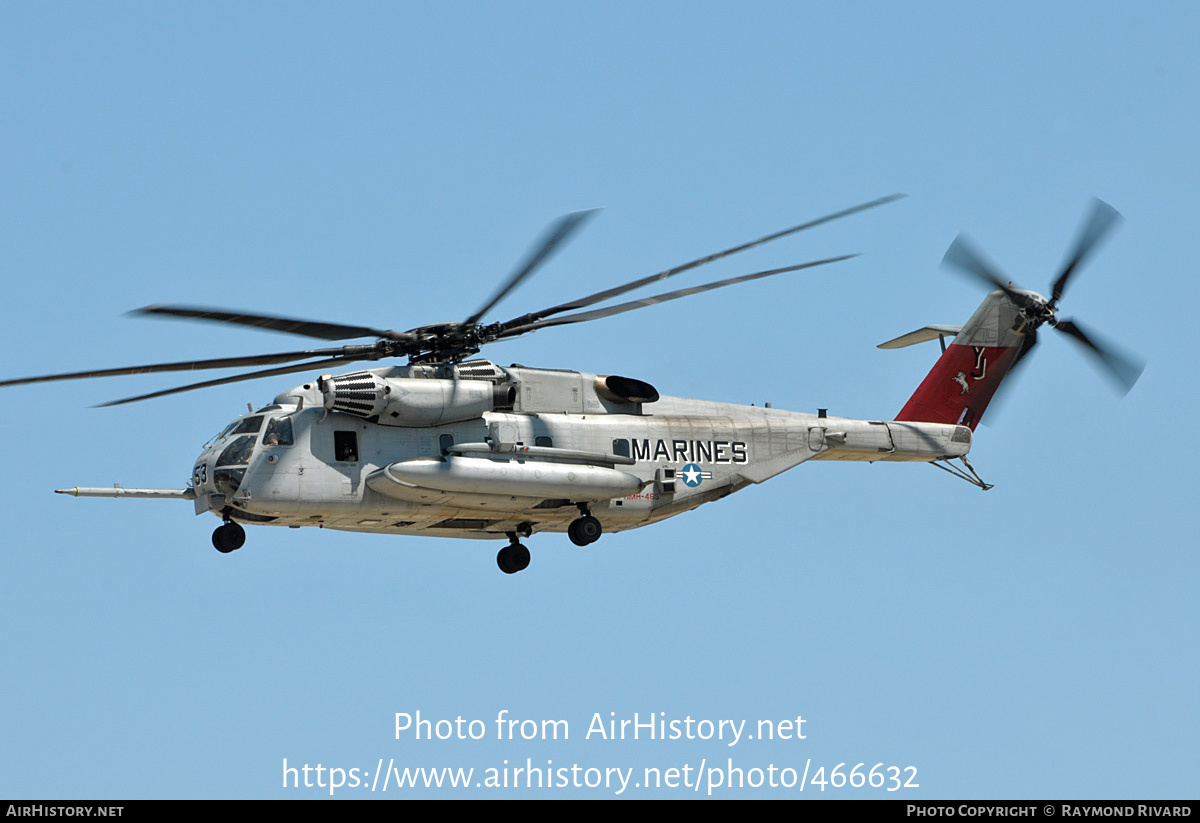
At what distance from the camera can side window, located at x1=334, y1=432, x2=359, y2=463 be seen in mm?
27156

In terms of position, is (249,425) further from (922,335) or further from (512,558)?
(922,335)

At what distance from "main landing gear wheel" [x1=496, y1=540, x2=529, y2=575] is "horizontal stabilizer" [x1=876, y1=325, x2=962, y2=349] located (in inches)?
364

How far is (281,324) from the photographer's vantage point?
79.6 ft

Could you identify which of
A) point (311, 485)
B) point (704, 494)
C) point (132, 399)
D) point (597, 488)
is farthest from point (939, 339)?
point (132, 399)

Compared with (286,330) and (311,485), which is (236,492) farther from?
(286,330)

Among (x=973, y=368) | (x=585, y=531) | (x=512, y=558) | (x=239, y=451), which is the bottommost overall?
(x=512, y=558)

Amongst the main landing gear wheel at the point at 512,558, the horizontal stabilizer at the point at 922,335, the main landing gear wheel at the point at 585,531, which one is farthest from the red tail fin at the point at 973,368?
the main landing gear wheel at the point at 512,558

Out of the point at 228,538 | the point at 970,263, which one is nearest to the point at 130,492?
the point at 228,538

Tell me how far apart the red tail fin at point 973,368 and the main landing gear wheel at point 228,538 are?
1357 cm

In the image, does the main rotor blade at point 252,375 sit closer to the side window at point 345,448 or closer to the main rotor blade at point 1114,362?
the side window at point 345,448

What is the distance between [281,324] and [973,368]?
1529 centimetres

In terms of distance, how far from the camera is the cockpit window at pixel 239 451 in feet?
87.5

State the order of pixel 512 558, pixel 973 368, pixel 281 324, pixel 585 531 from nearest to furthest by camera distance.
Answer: pixel 281 324 → pixel 585 531 → pixel 512 558 → pixel 973 368

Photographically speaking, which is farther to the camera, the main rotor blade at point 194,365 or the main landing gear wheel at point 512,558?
the main landing gear wheel at point 512,558
